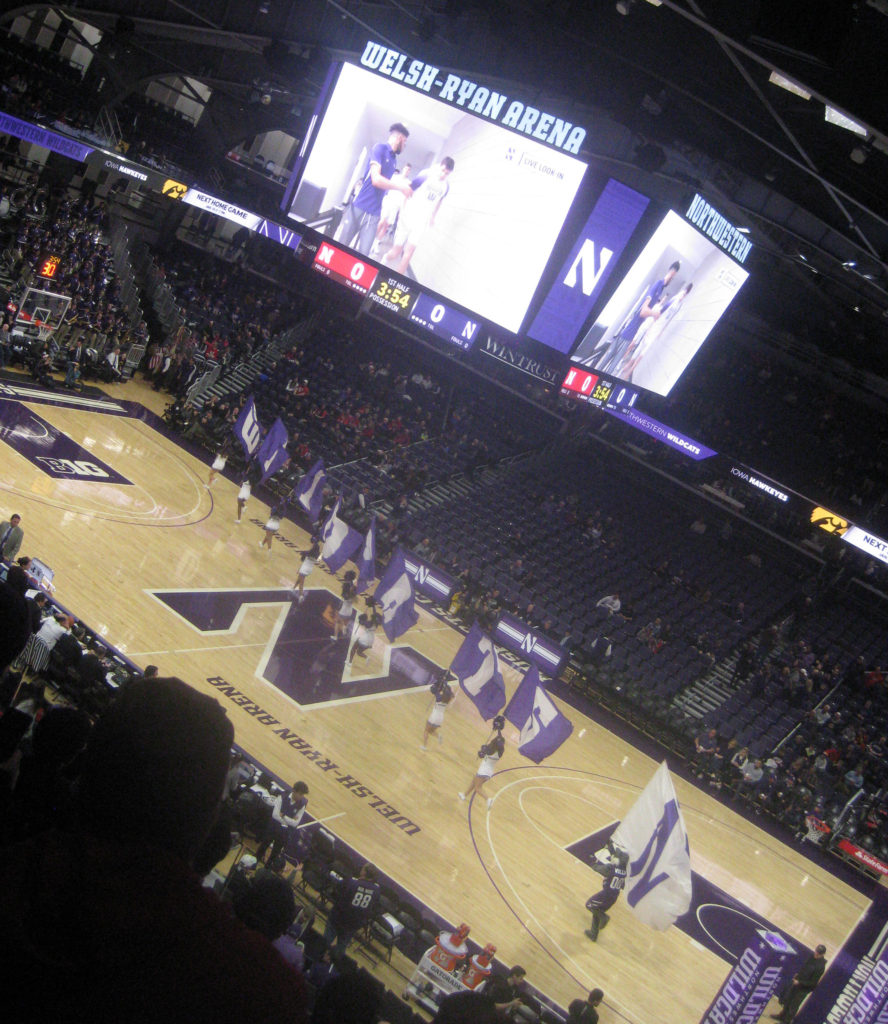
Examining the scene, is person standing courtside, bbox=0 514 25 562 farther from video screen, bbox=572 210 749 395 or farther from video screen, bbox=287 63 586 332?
video screen, bbox=572 210 749 395

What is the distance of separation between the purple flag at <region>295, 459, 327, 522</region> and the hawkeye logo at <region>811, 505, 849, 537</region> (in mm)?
14158

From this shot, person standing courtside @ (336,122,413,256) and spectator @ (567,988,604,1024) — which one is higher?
person standing courtside @ (336,122,413,256)

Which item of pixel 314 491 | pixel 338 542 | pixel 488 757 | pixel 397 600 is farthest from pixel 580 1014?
pixel 314 491

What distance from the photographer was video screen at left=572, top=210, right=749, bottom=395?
18172 millimetres

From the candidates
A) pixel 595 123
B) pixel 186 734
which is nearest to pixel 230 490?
pixel 595 123

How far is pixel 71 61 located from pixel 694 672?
105 ft

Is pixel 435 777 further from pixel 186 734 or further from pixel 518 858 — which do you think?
pixel 186 734

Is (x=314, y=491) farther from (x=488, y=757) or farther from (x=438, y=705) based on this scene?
(x=488, y=757)

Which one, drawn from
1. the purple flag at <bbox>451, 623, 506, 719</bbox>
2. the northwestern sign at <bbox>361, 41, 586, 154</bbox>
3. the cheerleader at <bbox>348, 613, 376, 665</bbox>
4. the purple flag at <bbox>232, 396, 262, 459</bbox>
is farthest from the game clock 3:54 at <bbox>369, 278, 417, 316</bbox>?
the purple flag at <bbox>451, 623, 506, 719</bbox>

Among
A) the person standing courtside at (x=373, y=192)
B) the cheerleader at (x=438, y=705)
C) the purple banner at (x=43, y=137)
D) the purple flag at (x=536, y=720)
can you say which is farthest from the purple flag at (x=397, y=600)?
the purple banner at (x=43, y=137)

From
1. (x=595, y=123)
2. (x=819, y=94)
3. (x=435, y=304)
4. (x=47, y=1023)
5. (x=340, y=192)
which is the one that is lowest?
(x=47, y=1023)

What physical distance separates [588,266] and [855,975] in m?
12.9

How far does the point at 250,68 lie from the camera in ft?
112

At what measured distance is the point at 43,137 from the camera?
26.7m
